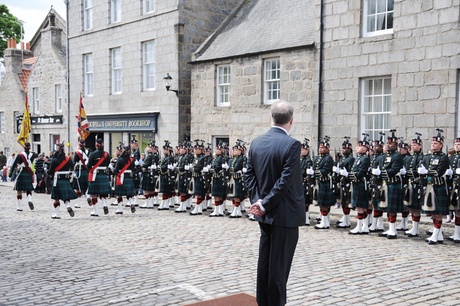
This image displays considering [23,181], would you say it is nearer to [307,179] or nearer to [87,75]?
[307,179]

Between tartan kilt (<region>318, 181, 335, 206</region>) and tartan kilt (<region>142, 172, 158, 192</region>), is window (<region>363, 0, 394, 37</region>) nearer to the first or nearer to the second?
tartan kilt (<region>318, 181, 335, 206</region>)

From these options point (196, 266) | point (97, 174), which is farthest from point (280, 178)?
point (97, 174)

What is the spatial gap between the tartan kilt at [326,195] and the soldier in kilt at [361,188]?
61 centimetres

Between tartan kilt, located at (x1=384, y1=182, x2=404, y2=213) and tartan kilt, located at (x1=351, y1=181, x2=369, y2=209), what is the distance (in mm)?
585

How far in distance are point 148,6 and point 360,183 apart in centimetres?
1470

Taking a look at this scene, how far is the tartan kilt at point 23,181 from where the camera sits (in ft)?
48.8

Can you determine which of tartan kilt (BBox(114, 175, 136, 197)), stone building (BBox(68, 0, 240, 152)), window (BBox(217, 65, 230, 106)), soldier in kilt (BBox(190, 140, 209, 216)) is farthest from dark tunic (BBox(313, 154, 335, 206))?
stone building (BBox(68, 0, 240, 152))

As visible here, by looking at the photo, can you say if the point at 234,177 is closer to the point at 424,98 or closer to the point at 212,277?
the point at 424,98

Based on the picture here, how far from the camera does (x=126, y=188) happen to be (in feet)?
45.8

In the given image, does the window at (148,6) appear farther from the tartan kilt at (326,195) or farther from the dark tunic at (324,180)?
the tartan kilt at (326,195)

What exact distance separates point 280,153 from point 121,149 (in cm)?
1078

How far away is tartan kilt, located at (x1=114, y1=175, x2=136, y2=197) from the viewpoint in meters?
13.8

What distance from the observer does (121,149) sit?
48.1 ft

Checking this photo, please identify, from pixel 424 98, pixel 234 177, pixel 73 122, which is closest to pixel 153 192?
pixel 234 177
